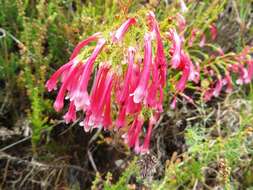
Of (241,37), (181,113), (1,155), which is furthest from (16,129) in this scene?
(241,37)

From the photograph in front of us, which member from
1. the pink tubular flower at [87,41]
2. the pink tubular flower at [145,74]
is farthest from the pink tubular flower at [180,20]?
the pink tubular flower at [145,74]

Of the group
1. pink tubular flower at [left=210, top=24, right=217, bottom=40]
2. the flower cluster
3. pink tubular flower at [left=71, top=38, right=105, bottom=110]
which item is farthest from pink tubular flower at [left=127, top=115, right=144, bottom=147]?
pink tubular flower at [left=210, top=24, right=217, bottom=40]

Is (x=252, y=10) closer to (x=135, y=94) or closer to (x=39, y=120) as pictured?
(x=39, y=120)

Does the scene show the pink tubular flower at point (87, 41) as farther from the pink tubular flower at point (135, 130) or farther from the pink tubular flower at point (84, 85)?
the pink tubular flower at point (135, 130)

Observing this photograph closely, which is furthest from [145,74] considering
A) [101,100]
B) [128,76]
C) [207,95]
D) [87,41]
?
[207,95]

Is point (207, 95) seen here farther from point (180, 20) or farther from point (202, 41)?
point (180, 20)

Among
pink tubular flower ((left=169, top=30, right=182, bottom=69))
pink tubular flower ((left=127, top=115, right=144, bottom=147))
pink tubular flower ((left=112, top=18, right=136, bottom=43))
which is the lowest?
pink tubular flower ((left=127, top=115, right=144, bottom=147))

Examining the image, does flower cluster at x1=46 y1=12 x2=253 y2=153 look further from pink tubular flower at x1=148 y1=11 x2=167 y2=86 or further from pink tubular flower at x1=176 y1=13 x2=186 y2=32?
pink tubular flower at x1=176 y1=13 x2=186 y2=32

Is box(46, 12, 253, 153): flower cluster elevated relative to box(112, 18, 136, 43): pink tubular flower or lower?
lower
